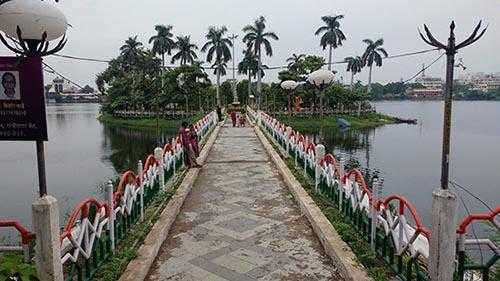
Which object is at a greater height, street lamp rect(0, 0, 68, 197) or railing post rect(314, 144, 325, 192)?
street lamp rect(0, 0, 68, 197)

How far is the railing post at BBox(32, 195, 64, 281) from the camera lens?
383 cm

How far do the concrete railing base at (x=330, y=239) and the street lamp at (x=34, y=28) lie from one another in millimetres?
3523

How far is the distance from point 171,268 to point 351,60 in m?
66.8

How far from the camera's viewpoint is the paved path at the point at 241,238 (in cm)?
538

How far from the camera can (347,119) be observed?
5647 cm

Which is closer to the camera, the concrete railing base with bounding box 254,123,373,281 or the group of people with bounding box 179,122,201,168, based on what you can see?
the concrete railing base with bounding box 254,123,373,281

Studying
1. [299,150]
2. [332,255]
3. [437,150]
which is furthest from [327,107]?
[332,255]

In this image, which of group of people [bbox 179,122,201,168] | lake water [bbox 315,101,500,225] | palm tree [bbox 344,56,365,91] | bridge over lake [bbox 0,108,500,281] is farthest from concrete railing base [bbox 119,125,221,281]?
palm tree [bbox 344,56,365,91]

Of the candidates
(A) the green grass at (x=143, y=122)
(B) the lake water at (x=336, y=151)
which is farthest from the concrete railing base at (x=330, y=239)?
(A) the green grass at (x=143, y=122)

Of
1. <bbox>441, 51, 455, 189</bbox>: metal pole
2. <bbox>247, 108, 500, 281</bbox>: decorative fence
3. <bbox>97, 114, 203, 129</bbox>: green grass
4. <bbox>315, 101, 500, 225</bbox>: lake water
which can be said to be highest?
<bbox>441, 51, 455, 189</bbox>: metal pole

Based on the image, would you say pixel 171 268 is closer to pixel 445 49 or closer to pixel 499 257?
pixel 499 257

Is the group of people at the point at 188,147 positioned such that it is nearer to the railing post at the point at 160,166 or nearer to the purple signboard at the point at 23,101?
the railing post at the point at 160,166

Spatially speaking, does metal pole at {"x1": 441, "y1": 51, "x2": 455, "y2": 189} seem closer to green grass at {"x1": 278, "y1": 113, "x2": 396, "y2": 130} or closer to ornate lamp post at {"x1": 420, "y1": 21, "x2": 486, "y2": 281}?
ornate lamp post at {"x1": 420, "y1": 21, "x2": 486, "y2": 281}

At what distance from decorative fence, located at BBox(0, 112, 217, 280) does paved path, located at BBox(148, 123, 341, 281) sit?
0.67 m
